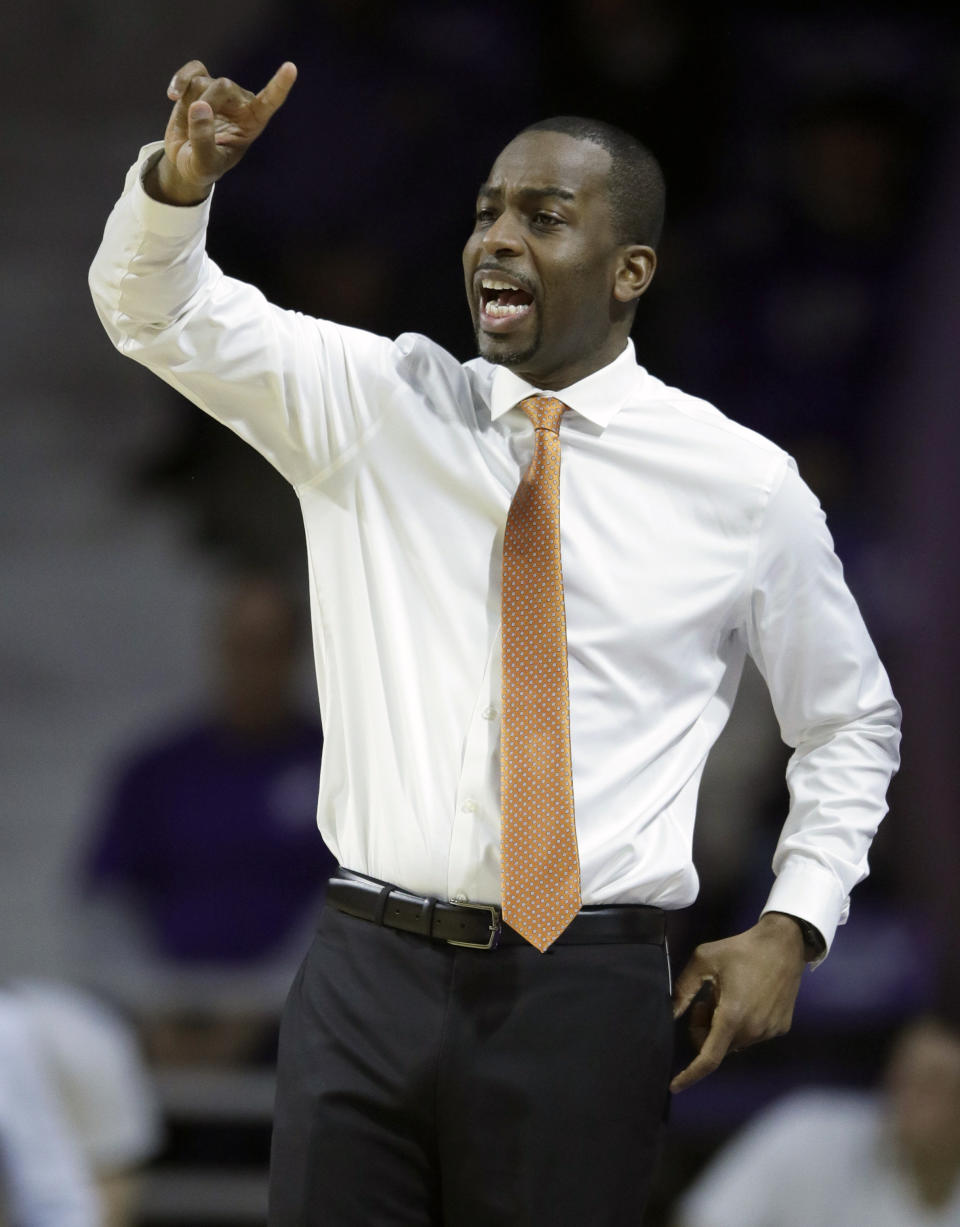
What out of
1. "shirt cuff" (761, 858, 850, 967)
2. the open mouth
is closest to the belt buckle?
"shirt cuff" (761, 858, 850, 967)

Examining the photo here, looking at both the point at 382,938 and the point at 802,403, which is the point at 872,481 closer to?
the point at 802,403

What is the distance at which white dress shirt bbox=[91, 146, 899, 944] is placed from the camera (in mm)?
1479

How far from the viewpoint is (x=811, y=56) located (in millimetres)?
3041

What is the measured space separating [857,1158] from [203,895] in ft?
4.14

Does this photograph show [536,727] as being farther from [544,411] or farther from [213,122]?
[213,122]

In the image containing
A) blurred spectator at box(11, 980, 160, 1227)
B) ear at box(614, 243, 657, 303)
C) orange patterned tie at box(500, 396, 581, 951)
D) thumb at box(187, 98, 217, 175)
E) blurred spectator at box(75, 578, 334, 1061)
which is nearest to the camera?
thumb at box(187, 98, 217, 175)

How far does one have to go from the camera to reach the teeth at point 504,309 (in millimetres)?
1579

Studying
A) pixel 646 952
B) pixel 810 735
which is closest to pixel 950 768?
pixel 810 735

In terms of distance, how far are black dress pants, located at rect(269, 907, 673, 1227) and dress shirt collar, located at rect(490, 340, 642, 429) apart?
53 centimetres

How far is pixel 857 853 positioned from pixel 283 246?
71.9 inches

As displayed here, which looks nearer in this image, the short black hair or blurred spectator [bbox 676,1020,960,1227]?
the short black hair

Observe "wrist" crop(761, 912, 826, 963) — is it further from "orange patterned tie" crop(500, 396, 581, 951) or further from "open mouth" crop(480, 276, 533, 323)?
"open mouth" crop(480, 276, 533, 323)

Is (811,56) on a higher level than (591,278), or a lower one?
higher

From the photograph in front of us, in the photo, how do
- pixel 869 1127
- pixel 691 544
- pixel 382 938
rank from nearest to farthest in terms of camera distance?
1. pixel 382 938
2. pixel 691 544
3. pixel 869 1127
